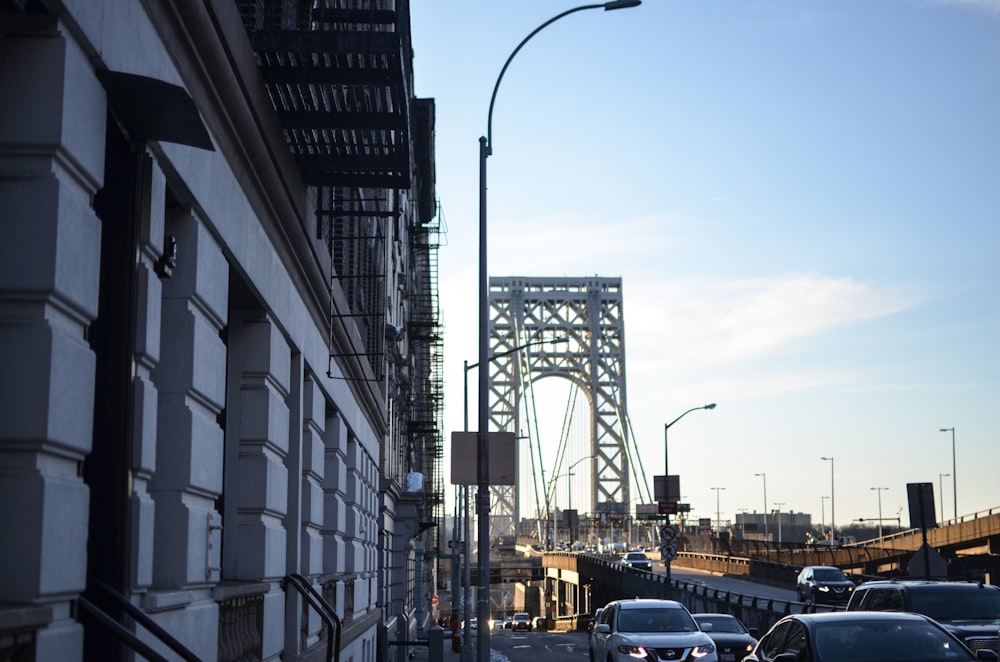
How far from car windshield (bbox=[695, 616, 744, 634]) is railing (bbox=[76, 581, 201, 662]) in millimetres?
22105

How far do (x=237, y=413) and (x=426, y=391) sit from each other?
45618 millimetres

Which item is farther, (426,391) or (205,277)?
(426,391)

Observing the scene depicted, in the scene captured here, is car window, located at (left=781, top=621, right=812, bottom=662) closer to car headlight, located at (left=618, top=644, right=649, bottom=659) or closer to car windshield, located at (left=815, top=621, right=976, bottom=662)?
car windshield, located at (left=815, top=621, right=976, bottom=662)

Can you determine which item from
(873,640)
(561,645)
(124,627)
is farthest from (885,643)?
(561,645)

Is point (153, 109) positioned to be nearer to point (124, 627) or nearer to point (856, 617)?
point (124, 627)

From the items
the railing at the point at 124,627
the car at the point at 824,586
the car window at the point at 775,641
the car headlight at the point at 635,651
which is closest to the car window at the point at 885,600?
the car headlight at the point at 635,651

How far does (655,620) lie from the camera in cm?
2261

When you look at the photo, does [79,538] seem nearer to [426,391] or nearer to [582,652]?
[582,652]

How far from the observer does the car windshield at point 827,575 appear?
155 ft

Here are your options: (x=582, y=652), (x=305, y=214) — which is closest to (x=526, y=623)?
(x=582, y=652)

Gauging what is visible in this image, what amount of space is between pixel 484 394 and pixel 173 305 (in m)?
13.0

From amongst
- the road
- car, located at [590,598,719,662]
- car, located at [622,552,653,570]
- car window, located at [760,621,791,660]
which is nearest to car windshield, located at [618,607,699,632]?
car, located at [590,598,719,662]

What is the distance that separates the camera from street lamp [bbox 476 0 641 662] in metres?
19.6

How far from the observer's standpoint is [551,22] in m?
20.7
